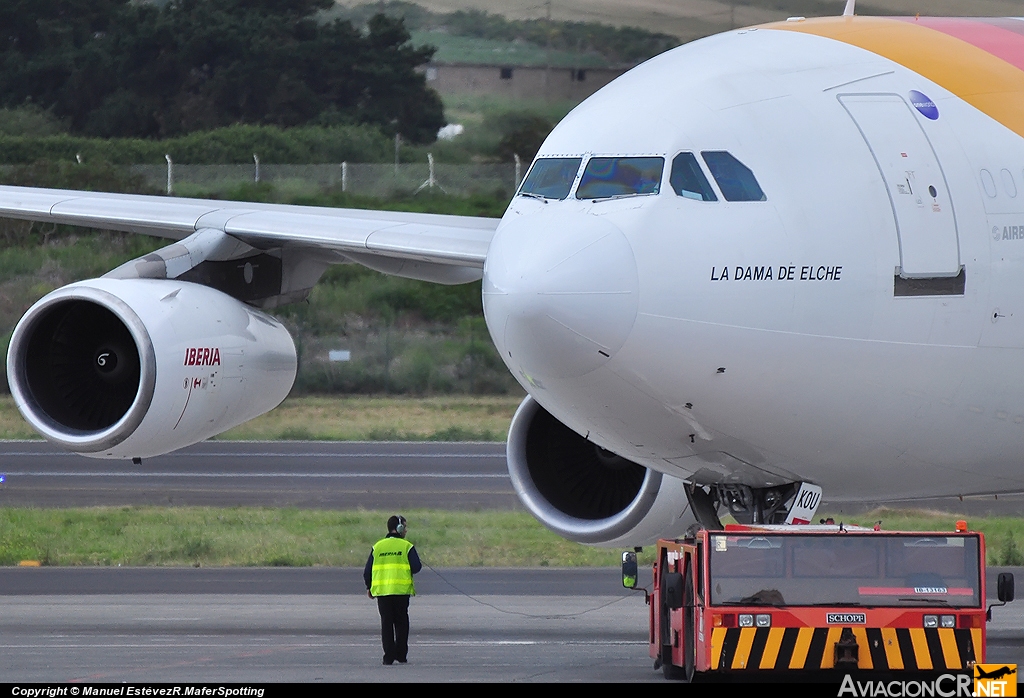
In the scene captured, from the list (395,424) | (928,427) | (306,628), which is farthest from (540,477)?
(395,424)

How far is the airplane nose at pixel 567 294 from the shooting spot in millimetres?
9448

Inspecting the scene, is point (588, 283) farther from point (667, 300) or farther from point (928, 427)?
point (928, 427)

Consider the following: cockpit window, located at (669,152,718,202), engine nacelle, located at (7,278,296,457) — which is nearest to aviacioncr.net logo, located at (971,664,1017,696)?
cockpit window, located at (669,152,718,202)

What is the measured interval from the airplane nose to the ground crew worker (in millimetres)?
4417

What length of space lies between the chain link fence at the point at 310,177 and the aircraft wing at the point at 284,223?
24.3 m

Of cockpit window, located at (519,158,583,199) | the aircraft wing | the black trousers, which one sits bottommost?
the black trousers

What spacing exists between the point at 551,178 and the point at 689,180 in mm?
944

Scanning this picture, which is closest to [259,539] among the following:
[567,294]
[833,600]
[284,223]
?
[284,223]

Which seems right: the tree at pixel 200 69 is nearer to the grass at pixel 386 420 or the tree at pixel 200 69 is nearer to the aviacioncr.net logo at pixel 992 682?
the grass at pixel 386 420

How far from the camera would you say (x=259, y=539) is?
76.9ft

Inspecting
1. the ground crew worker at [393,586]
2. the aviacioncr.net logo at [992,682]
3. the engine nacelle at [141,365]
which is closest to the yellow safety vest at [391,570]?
the ground crew worker at [393,586]

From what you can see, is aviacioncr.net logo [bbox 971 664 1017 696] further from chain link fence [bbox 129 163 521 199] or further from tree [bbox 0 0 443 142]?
tree [bbox 0 0 443 142]

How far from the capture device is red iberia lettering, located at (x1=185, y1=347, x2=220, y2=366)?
535 inches

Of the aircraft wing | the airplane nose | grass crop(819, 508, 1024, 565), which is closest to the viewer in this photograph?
the airplane nose
